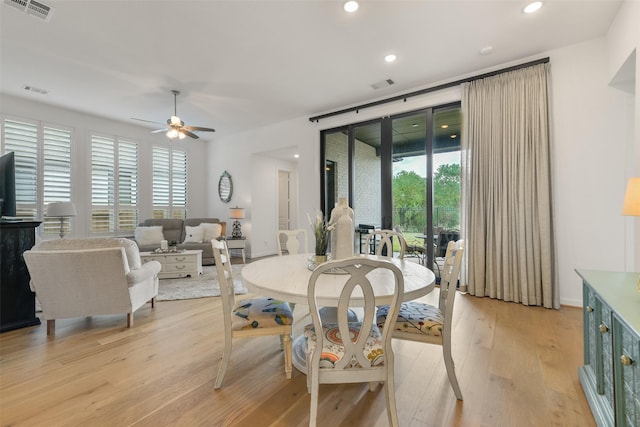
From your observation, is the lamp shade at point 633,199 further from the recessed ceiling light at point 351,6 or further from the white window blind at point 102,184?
the white window blind at point 102,184

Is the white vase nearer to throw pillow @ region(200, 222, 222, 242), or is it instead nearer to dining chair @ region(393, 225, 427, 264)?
dining chair @ region(393, 225, 427, 264)

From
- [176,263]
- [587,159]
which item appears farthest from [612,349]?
[176,263]

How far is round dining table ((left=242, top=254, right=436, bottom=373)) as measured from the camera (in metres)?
1.35

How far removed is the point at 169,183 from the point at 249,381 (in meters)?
5.94

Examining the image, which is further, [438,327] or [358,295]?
[438,327]

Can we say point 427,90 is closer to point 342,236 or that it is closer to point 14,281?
point 342,236

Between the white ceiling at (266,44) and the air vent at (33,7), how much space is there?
2.7 inches

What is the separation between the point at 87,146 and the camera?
527 centimetres

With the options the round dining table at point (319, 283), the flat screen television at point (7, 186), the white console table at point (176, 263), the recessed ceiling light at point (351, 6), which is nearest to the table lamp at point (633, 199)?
the round dining table at point (319, 283)

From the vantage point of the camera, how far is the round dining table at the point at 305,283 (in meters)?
1.35

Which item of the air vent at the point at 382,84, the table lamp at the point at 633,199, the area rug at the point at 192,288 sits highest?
the air vent at the point at 382,84

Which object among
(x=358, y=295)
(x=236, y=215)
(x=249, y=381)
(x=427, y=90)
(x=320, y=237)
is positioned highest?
(x=427, y=90)

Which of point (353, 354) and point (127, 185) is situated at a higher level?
point (127, 185)

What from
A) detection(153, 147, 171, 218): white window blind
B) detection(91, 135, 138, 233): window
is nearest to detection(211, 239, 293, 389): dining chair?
detection(91, 135, 138, 233): window
